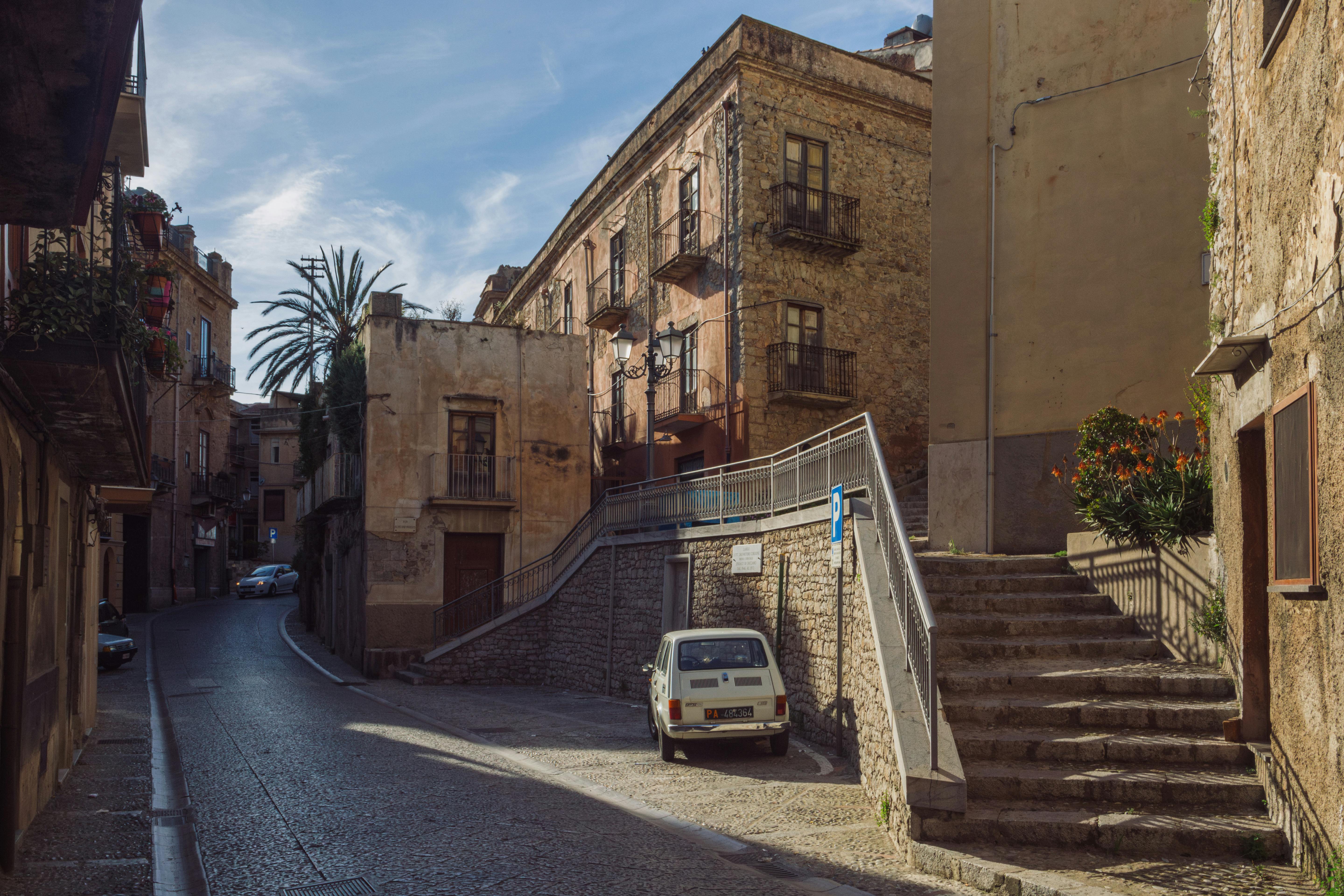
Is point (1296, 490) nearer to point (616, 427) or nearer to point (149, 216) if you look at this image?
point (149, 216)

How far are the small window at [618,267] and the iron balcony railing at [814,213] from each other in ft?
22.7

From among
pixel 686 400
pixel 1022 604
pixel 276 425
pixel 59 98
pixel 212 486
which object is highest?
pixel 276 425

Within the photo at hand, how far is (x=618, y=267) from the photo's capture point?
1188 inches

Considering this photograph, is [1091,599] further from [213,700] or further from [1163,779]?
[213,700]

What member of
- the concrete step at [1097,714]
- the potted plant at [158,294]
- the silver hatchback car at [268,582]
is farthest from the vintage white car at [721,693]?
the silver hatchback car at [268,582]

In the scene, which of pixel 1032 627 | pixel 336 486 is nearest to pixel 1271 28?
pixel 1032 627

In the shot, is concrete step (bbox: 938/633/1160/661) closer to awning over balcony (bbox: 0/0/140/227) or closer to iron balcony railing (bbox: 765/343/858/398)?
awning over balcony (bbox: 0/0/140/227)

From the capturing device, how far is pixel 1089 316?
45.1ft

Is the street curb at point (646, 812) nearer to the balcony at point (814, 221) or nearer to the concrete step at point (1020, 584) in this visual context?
the concrete step at point (1020, 584)

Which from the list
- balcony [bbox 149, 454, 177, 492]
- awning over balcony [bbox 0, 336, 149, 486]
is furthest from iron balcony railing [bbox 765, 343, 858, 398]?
balcony [bbox 149, 454, 177, 492]

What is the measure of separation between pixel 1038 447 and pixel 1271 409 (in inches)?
268

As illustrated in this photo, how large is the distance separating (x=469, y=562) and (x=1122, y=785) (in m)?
20.8

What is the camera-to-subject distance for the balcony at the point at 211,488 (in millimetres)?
48875

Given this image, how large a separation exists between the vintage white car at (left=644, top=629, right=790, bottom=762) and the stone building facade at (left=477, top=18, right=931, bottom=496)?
1019cm
